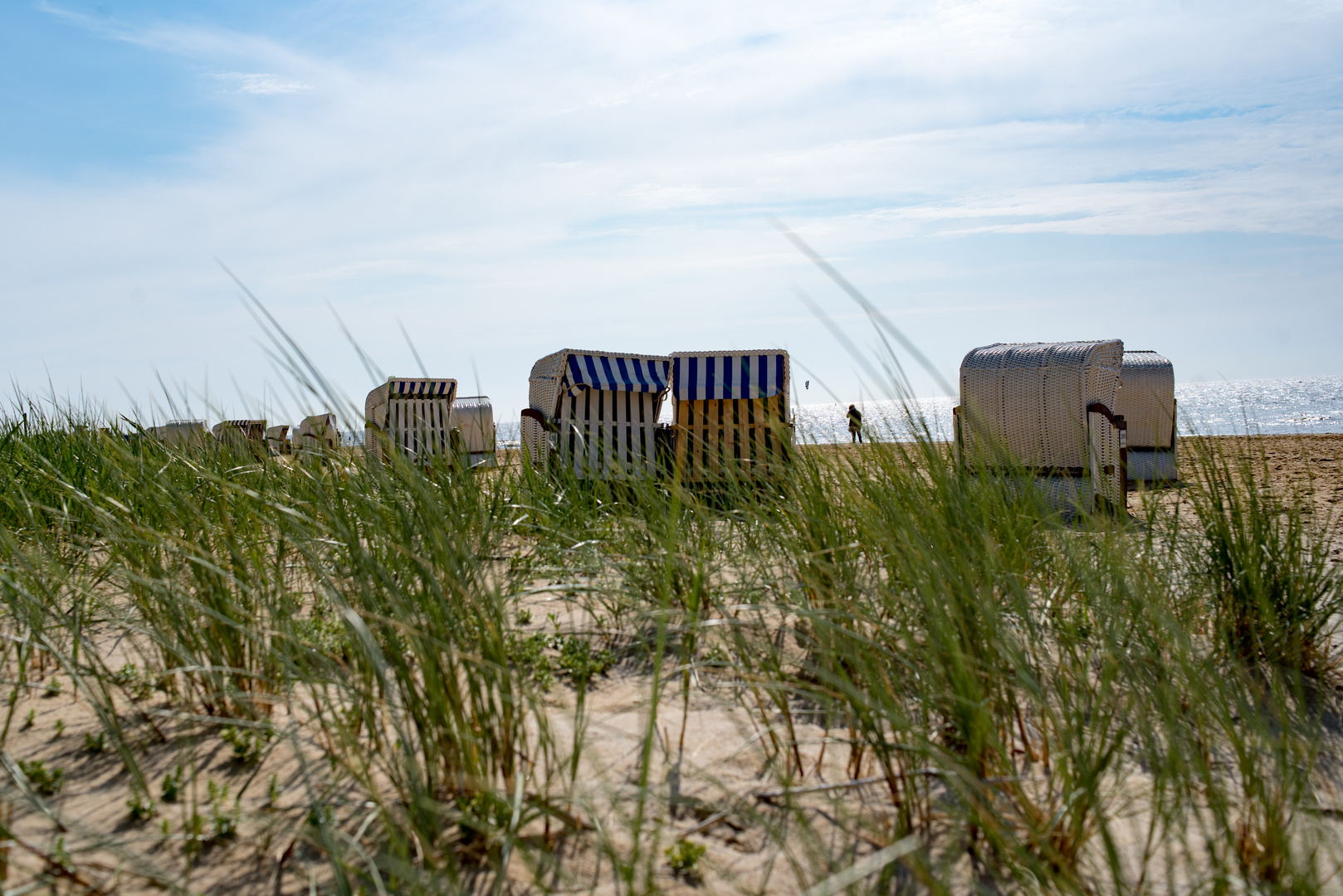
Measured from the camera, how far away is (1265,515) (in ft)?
8.38

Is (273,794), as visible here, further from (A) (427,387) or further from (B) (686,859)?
(A) (427,387)

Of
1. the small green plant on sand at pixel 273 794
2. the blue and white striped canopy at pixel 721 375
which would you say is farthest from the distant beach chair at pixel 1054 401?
the small green plant on sand at pixel 273 794

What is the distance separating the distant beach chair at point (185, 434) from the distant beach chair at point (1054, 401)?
4.42 m

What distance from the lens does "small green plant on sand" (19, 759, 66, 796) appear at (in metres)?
1.59

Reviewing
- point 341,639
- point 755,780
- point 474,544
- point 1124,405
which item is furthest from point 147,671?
point 1124,405

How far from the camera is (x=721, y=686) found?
1.75 metres

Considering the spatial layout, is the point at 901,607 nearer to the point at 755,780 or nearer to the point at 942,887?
the point at 755,780

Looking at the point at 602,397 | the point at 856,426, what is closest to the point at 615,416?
the point at 602,397

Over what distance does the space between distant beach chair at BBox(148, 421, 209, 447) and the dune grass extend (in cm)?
67

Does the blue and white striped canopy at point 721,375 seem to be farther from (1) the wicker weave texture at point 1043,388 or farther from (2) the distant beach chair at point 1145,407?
(2) the distant beach chair at point 1145,407

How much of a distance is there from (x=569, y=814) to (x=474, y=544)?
47.5 inches

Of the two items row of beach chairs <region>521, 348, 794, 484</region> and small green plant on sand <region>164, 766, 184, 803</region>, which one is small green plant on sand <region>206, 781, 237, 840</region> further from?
row of beach chairs <region>521, 348, 794, 484</region>

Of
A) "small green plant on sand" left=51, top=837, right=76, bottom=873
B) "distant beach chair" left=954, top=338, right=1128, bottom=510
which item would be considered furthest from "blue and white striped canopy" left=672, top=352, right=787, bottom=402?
"small green plant on sand" left=51, top=837, right=76, bottom=873

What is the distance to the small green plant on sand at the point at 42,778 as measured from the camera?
1587 millimetres
